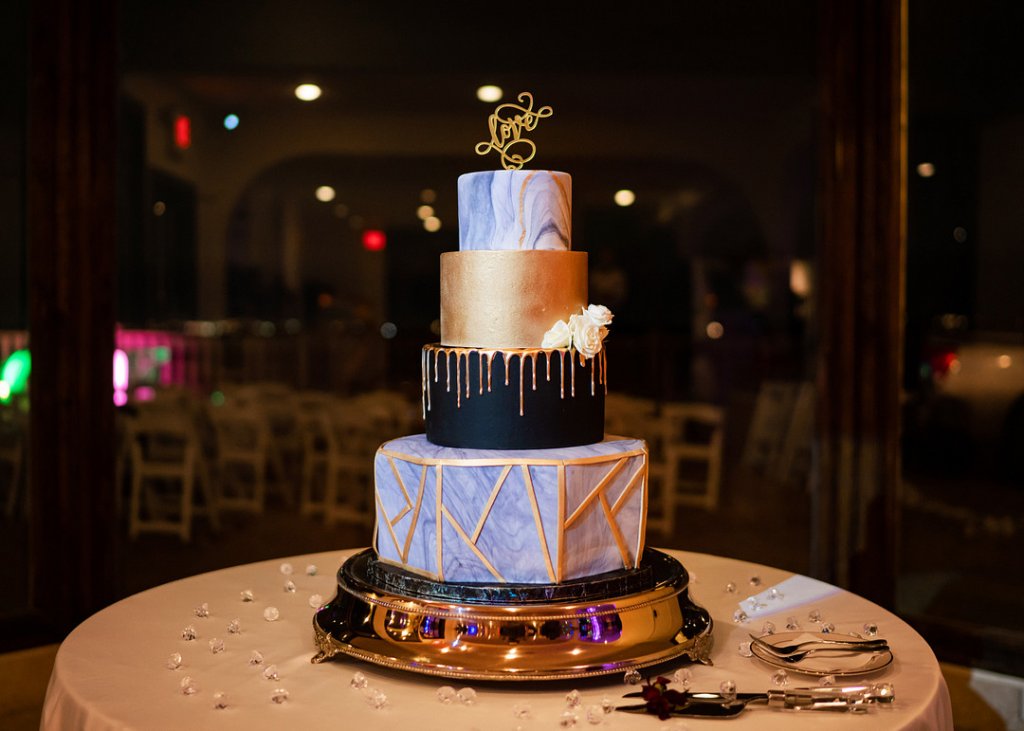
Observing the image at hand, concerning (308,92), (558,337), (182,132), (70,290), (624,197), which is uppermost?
(308,92)

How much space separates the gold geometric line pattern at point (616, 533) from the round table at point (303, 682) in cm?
26

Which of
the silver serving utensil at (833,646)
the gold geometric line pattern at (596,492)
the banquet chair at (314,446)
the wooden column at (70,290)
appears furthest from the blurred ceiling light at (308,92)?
the silver serving utensil at (833,646)

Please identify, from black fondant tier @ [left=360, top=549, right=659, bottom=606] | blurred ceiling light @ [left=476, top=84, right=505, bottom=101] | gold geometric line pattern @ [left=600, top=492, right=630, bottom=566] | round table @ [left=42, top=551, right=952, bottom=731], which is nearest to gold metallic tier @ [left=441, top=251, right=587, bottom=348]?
gold geometric line pattern @ [left=600, top=492, right=630, bottom=566]

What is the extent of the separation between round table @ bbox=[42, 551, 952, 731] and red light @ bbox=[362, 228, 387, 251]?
7.03 ft

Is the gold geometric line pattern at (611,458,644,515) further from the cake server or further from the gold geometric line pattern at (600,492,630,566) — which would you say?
the cake server

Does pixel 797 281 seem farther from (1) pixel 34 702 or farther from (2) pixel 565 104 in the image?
(1) pixel 34 702

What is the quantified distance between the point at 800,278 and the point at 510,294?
2390 millimetres

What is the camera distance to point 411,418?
4492 mm

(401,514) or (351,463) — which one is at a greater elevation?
(401,514)

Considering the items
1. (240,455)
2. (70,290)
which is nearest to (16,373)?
(70,290)

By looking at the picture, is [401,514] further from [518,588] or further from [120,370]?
[120,370]

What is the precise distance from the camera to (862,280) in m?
4.04

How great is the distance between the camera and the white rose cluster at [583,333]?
221cm

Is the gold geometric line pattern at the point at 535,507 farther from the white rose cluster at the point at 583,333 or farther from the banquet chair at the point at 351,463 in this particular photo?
the banquet chair at the point at 351,463
